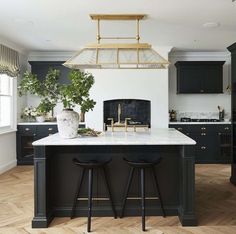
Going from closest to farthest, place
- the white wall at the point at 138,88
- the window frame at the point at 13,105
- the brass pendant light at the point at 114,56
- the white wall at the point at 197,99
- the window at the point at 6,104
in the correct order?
the brass pendant light at the point at 114,56
the window at the point at 6,104
the window frame at the point at 13,105
the white wall at the point at 138,88
the white wall at the point at 197,99

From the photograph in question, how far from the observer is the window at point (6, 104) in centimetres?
634

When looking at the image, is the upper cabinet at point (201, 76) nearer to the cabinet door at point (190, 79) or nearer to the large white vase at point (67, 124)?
the cabinet door at point (190, 79)

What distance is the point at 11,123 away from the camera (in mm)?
6695

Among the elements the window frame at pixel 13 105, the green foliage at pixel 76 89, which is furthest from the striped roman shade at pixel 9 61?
the green foliage at pixel 76 89

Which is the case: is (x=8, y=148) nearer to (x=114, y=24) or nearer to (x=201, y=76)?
(x=114, y=24)

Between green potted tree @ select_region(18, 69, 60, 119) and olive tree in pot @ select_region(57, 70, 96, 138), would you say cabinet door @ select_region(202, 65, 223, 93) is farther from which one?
green potted tree @ select_region(18, 69, 60, 119)

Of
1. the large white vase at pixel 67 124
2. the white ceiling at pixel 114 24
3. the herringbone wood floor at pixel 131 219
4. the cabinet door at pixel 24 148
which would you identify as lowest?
the herringbone wood floor at pixel 131 219

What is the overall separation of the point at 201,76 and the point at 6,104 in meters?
4.57

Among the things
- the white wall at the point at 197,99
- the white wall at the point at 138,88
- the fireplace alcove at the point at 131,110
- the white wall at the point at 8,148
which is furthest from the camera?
the white wall at the point at 197,99

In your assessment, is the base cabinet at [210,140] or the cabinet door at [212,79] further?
the cabinet door at [212,79]

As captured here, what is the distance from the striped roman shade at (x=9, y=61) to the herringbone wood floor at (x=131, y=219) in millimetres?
2257

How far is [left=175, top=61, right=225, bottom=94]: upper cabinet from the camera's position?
282 inches

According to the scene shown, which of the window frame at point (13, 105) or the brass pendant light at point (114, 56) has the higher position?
the brass pendant light at point (114, 56)

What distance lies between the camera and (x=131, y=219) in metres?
3.61
